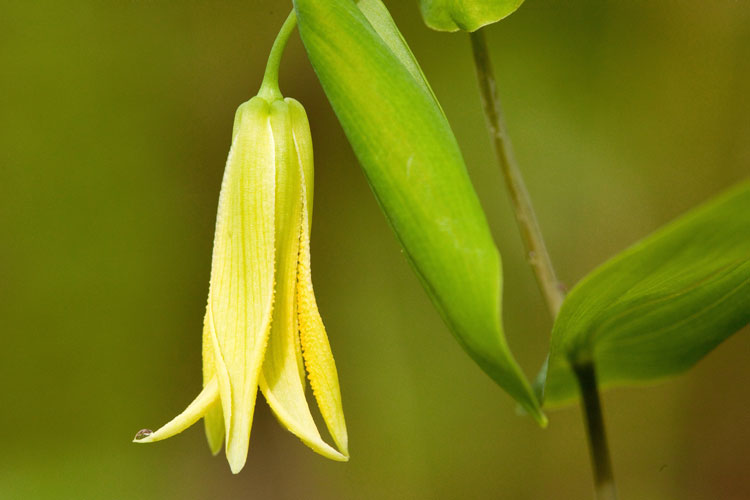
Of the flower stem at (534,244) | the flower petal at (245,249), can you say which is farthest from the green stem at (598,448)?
the flower petal at (245,249)

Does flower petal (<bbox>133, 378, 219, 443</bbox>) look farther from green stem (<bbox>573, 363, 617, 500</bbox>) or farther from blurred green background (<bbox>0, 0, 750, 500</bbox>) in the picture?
blurred green background (<bbox>0, 0, 750, 500</bbox>)

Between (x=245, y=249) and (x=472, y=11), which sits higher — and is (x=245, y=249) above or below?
below

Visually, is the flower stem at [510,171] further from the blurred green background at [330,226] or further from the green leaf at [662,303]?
the blurred green background at [330,226]

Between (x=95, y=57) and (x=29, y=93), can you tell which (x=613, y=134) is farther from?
(x=29, y=93)

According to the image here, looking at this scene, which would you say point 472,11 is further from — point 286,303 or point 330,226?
point 330,226

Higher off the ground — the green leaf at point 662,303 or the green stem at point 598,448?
the green leaf at point 662,303

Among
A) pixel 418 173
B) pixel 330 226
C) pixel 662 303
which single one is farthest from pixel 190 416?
pixel 330 226

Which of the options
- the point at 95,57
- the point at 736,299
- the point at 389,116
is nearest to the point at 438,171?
the point at 389,116
